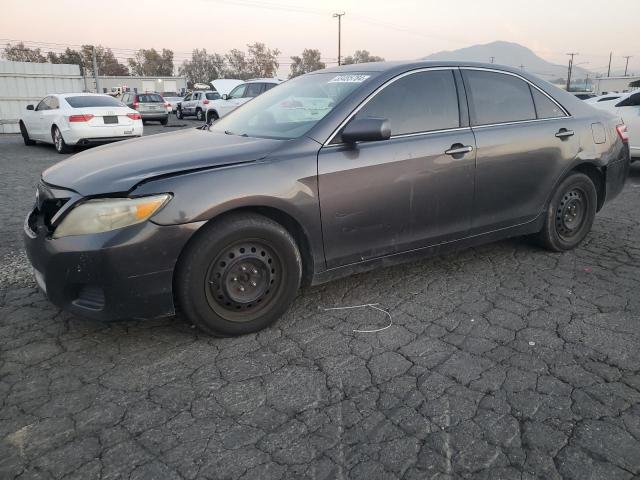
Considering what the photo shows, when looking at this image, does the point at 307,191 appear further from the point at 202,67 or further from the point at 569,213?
the point at 202,67

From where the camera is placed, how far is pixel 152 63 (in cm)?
9438

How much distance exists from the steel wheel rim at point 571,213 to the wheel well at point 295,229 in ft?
8.22

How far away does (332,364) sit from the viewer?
2.77m

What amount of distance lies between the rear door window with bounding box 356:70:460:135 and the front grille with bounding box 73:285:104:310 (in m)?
1.93

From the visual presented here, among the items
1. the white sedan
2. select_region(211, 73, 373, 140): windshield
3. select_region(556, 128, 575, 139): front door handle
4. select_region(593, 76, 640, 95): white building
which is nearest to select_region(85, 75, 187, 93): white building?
select_region(593, 76, 640, 95): white building

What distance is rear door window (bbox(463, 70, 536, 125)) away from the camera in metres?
3.87

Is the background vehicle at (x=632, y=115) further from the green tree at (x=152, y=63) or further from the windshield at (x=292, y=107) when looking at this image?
the green tree at (x=152, y=63)

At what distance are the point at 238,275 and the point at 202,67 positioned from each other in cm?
11356

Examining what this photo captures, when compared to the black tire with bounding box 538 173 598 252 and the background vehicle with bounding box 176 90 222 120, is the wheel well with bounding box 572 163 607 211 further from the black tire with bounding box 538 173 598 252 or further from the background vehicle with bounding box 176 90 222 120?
the background vehicle with bounding box 176 90 222 120

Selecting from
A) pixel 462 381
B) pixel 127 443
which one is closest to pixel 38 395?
pixel 127 443

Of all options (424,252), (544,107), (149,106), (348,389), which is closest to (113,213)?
(348,389)

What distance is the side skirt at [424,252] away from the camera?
10.8 ft

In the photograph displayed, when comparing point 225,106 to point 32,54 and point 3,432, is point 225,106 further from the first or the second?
point 32,54

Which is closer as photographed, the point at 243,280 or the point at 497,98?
the point at 243,280
